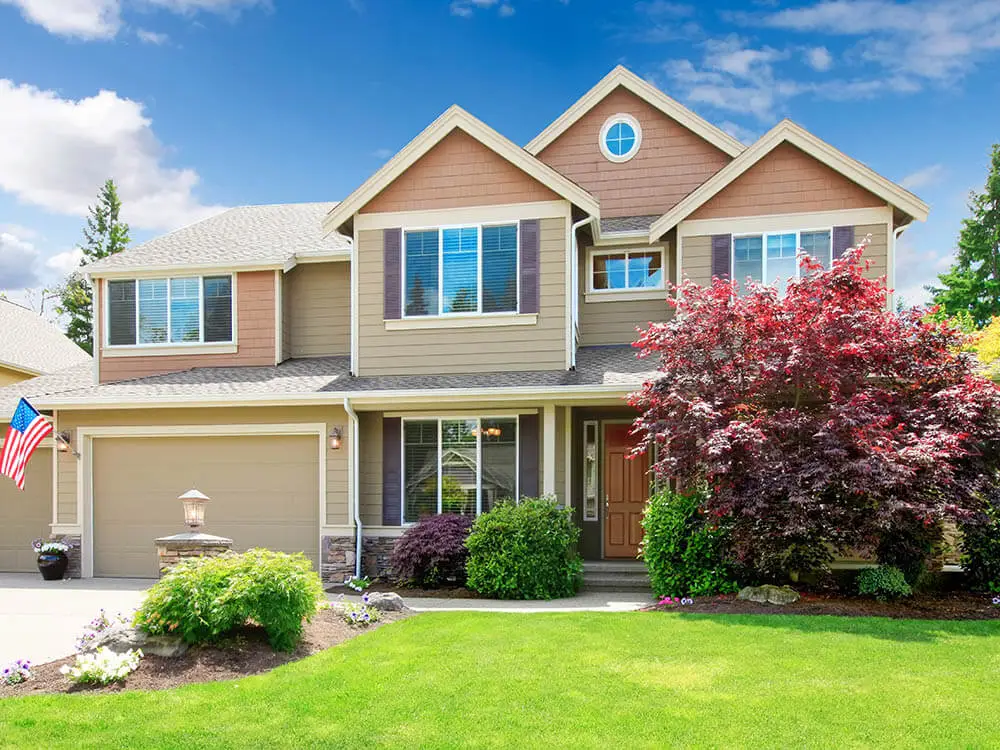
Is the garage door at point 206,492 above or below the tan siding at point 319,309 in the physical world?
below

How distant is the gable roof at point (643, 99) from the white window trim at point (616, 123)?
1.34 feet

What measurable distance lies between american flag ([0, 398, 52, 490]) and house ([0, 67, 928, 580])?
0.74 m

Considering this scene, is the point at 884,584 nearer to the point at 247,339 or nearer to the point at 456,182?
the point at 456,182

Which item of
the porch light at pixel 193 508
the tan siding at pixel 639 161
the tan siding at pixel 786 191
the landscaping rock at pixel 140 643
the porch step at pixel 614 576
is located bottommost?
the porch step at pixel 614 576

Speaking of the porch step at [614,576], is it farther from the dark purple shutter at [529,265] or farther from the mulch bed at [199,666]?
the mulch bed at [199,666]

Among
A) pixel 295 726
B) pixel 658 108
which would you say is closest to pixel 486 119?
pixel 658 108

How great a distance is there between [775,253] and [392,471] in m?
6.70

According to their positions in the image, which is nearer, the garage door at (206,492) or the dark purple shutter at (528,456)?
the dark purple shutter at (528,456)

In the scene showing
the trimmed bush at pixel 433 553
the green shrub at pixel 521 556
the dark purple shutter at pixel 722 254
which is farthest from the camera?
the dark purple shutter at pixel 722 254

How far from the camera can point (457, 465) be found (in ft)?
38.5

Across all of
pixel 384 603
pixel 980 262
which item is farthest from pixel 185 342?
pixel 980 262

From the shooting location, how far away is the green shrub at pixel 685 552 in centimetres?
956

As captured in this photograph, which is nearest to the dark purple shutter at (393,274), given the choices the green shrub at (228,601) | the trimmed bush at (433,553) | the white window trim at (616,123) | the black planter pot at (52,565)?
the trimmed bush at (433,553)

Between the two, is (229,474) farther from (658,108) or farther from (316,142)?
(658,108)
